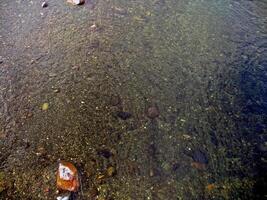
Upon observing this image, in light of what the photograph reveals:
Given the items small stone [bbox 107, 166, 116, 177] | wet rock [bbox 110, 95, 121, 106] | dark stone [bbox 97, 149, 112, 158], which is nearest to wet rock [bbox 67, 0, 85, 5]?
wet rock [bbox 110, 95, 121, 106]

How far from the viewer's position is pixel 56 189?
6.11 feet

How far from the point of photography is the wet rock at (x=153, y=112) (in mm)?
2293

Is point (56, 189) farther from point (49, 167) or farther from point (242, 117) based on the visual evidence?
point (242, 117)

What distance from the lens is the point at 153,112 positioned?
2320 mm

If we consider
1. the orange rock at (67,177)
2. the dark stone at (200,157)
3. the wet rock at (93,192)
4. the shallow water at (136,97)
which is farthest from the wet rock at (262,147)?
the orange rock at (67,177)

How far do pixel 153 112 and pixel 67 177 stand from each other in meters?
0.84

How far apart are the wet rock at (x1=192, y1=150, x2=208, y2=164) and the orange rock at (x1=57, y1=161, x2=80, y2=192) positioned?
33.0 inches

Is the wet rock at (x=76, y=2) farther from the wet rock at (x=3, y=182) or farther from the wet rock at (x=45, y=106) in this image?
the wet rock at (x=3, y=182)

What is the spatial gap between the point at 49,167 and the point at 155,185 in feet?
2.40

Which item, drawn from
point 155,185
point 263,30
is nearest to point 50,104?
point 155,185

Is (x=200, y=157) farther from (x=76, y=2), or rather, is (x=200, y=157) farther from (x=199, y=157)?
(x=76, y=2)

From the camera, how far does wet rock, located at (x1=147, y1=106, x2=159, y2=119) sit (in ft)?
7.52

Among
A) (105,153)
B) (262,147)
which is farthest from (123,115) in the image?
(262,147)

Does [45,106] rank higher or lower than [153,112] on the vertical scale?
higher
